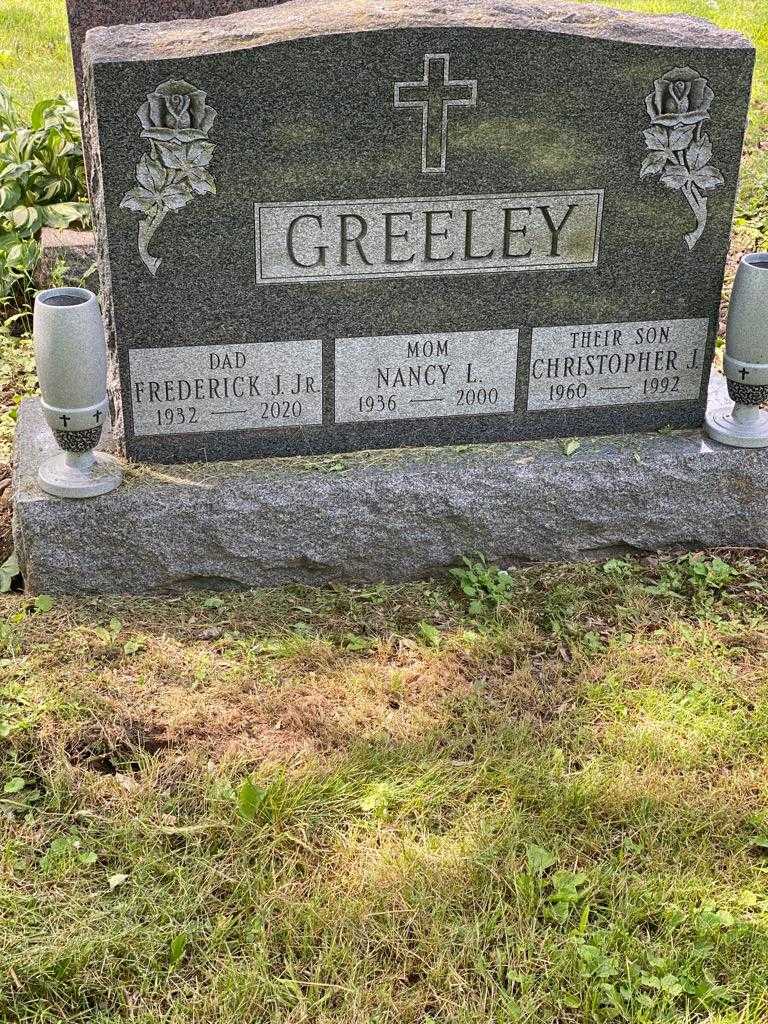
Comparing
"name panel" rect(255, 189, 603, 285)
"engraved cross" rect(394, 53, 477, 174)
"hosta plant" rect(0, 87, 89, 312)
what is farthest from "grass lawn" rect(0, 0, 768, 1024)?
"hosta plant" rect(0, 87, 89, 312)

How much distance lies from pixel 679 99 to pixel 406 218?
920mm

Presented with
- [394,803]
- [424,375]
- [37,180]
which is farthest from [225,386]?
[37,180]

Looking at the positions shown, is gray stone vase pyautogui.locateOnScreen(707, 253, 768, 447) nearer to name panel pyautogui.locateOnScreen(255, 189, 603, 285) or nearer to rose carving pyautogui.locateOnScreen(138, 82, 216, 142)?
name panel pyautogui.locateOnScreen(255, 189, 603, 285)

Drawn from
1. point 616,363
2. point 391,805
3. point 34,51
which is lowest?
point 391,805

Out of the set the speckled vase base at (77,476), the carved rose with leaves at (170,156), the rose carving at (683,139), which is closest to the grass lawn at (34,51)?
the carved rose with leaves at (170,156)

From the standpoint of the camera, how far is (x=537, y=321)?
392 centimetres

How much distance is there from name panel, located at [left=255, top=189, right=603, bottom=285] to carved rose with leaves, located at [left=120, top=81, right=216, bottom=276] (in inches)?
8.6

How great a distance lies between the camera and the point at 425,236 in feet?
12.3

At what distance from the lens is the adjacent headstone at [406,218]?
3500mm

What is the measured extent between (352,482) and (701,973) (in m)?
1.81

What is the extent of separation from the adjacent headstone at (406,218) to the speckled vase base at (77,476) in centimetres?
15

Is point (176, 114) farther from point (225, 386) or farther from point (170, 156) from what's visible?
point (225, 386)

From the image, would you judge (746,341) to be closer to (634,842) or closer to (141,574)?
(634,842)

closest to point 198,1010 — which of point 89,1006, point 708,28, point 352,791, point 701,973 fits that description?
point 89,1006
